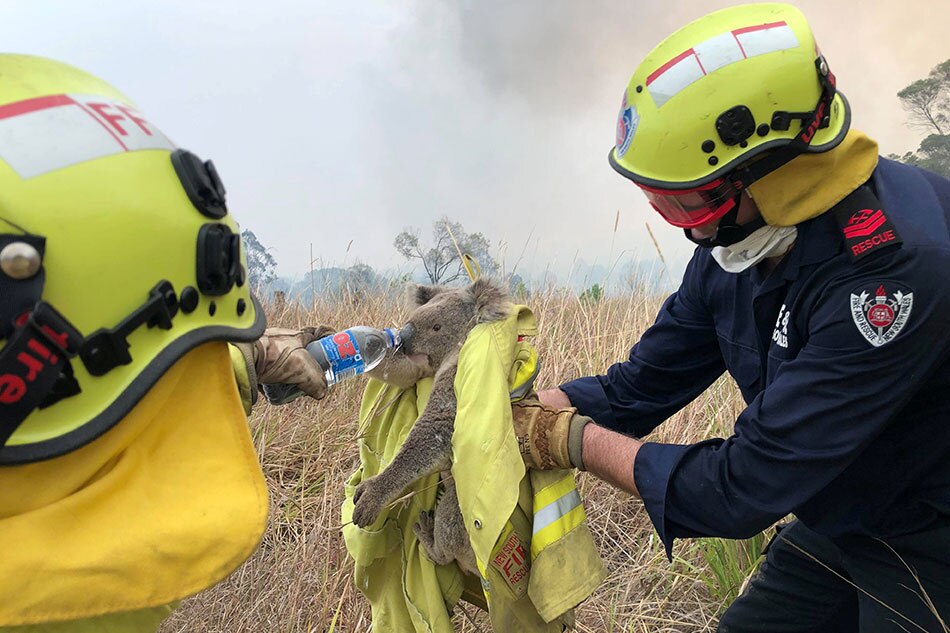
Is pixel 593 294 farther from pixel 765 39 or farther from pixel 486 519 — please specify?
pixel 486 519

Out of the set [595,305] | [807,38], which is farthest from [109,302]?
[595,305]

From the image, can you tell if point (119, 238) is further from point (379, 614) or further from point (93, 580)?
point (379, 614)

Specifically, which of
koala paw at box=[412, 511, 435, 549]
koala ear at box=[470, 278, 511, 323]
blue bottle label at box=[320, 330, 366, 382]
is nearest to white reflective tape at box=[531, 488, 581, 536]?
koala paw at box=[412, 511, 435, 549]

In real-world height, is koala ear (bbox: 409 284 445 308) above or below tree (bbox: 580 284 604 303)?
above

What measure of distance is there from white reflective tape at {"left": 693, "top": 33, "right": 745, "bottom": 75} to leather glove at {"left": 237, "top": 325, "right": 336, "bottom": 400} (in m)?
1.30

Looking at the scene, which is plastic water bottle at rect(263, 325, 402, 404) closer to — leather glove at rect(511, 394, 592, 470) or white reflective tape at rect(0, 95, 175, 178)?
leather glove at rect(511, 394, 592, 470)

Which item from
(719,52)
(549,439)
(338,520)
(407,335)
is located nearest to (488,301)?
(407,335)

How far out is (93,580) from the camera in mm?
1027

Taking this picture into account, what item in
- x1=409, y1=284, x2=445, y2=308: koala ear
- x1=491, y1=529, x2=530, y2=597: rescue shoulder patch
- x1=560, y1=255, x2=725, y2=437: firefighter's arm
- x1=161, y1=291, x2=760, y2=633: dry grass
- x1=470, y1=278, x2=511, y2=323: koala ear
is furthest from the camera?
x1=161, y1=291, x2=760, y2=633: dry grass

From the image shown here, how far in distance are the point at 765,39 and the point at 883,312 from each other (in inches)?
31.1

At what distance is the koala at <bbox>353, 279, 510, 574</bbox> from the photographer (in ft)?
5.86

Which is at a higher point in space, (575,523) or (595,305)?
(575,523)

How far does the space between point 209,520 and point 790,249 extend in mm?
1609

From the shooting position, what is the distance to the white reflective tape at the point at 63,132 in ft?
3.26
